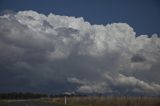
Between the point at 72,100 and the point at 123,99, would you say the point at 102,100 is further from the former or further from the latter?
the point at 72,100

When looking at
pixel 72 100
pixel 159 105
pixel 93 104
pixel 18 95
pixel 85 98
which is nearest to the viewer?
pixel 159 105

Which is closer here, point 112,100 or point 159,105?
point 159,105

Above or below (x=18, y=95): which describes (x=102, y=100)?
below

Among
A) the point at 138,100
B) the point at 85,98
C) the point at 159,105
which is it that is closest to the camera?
the point at 159,105

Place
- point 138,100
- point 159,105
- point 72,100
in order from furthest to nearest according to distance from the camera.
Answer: point 72,100 < point 138,100 < point 159,105

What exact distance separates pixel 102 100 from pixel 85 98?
6586mm

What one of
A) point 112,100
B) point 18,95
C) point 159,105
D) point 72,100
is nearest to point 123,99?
point 112,100

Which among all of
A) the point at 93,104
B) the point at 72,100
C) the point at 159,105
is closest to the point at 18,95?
the point at 72,100

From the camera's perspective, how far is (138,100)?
53969 mm

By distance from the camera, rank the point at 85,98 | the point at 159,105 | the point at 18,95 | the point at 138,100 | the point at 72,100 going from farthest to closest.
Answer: the point at 18,95 → the point at 72,100 → the point at 85,98 → the point at 138,100 → the point at 159,105

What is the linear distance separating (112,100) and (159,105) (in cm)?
806

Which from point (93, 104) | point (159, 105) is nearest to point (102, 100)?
point (93, 104)

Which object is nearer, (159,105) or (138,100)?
(159,105)

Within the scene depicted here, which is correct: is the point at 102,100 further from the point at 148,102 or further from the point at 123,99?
the point at 148,102
